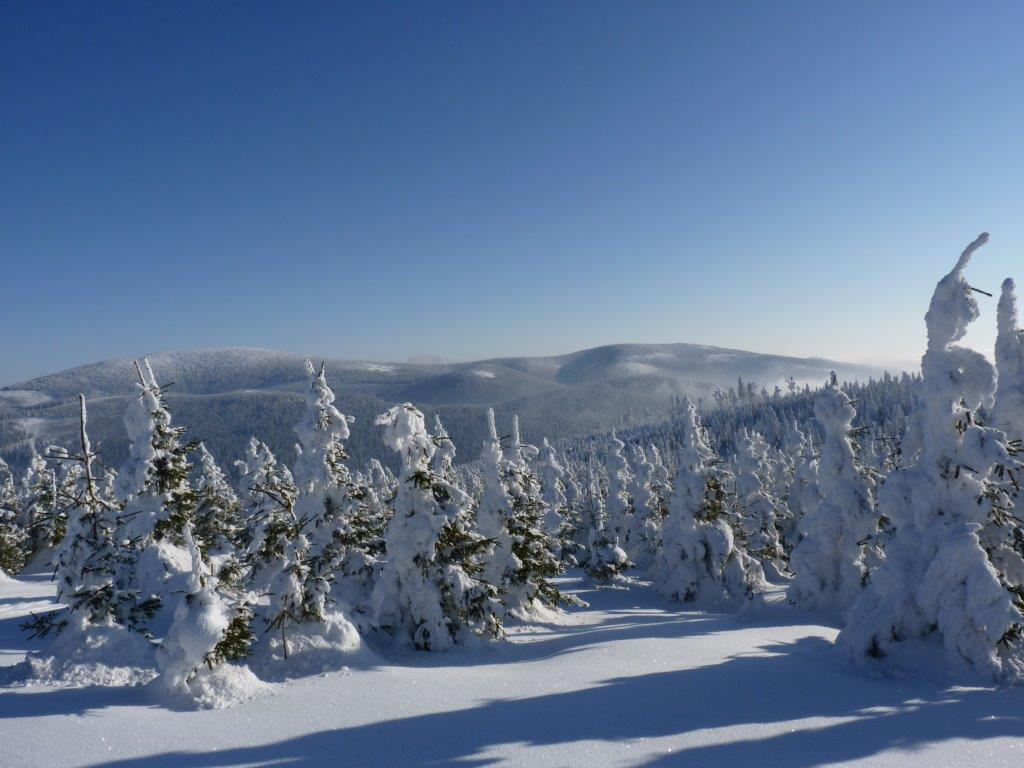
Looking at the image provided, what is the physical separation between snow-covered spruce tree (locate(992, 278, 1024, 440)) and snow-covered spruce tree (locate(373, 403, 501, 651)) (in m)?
16.2

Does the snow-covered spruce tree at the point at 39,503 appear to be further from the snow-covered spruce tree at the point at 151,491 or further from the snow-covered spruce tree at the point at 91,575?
the snow-covered spruce tree at the point at 91,575

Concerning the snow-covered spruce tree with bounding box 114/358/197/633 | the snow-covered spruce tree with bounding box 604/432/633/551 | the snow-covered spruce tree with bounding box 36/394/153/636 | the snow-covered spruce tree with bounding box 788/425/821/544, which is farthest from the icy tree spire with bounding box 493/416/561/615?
the snow-covered spruce tree with bounding box 604/432/633/551

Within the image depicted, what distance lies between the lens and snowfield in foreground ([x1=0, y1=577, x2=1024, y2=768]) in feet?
31.1

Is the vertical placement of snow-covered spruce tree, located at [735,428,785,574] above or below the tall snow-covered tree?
below

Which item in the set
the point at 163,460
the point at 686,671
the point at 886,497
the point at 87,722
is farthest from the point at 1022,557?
the point at 163,460

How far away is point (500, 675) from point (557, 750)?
18.6 feet

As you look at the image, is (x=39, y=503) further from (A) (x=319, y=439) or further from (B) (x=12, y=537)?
(A) (x=319, y=439)

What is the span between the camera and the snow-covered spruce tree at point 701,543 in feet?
103

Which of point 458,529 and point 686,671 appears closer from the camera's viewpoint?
point 686,671

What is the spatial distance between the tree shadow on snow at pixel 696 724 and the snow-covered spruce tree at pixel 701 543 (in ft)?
61.0

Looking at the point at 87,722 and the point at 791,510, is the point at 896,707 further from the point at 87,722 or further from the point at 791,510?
the point at 791,510

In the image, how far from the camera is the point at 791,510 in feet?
168

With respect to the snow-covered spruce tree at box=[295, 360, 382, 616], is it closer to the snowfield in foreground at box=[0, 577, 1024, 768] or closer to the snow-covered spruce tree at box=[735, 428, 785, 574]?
the snowfield in foreground at box=[0, 577, 1024, 768]

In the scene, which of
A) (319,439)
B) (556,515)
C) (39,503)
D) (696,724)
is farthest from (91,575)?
(39,503)
